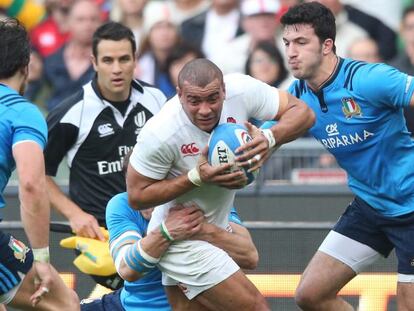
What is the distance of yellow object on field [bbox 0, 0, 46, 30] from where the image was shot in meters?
13.0

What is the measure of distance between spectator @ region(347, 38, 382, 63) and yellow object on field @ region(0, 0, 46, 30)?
3.49 m

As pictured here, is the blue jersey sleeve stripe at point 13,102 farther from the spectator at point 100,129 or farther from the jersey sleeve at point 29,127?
the spectator at point 100,129

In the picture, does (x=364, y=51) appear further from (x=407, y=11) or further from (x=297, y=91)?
(x=297, y=91)

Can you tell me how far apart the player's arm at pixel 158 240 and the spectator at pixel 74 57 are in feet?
19.5

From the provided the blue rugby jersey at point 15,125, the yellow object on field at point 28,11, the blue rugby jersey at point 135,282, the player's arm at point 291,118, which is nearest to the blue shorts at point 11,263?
the blue rugby jersey at point 15,125

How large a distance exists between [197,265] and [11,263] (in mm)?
1033

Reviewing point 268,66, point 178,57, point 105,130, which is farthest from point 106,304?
point 178,57

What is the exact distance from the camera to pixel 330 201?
9.63 m

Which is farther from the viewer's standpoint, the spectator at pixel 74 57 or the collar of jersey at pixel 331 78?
the spectator at pixel 74 57

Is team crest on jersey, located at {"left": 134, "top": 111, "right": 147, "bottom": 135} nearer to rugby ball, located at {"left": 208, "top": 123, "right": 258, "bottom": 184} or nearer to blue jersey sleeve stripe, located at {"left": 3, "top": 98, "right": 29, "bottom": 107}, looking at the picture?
blue jersey sleeve stripe, located at {"left": 3, "top": 98, "right": 29, "bottom": 107}

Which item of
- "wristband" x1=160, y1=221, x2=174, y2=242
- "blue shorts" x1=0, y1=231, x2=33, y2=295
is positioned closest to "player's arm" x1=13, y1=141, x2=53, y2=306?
"blue shorts" x1=0, y1=231, x2=33, y2=295

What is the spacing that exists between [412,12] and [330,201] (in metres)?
2.68

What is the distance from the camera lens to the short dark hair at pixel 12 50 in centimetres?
650

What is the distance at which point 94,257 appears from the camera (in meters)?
7.88
